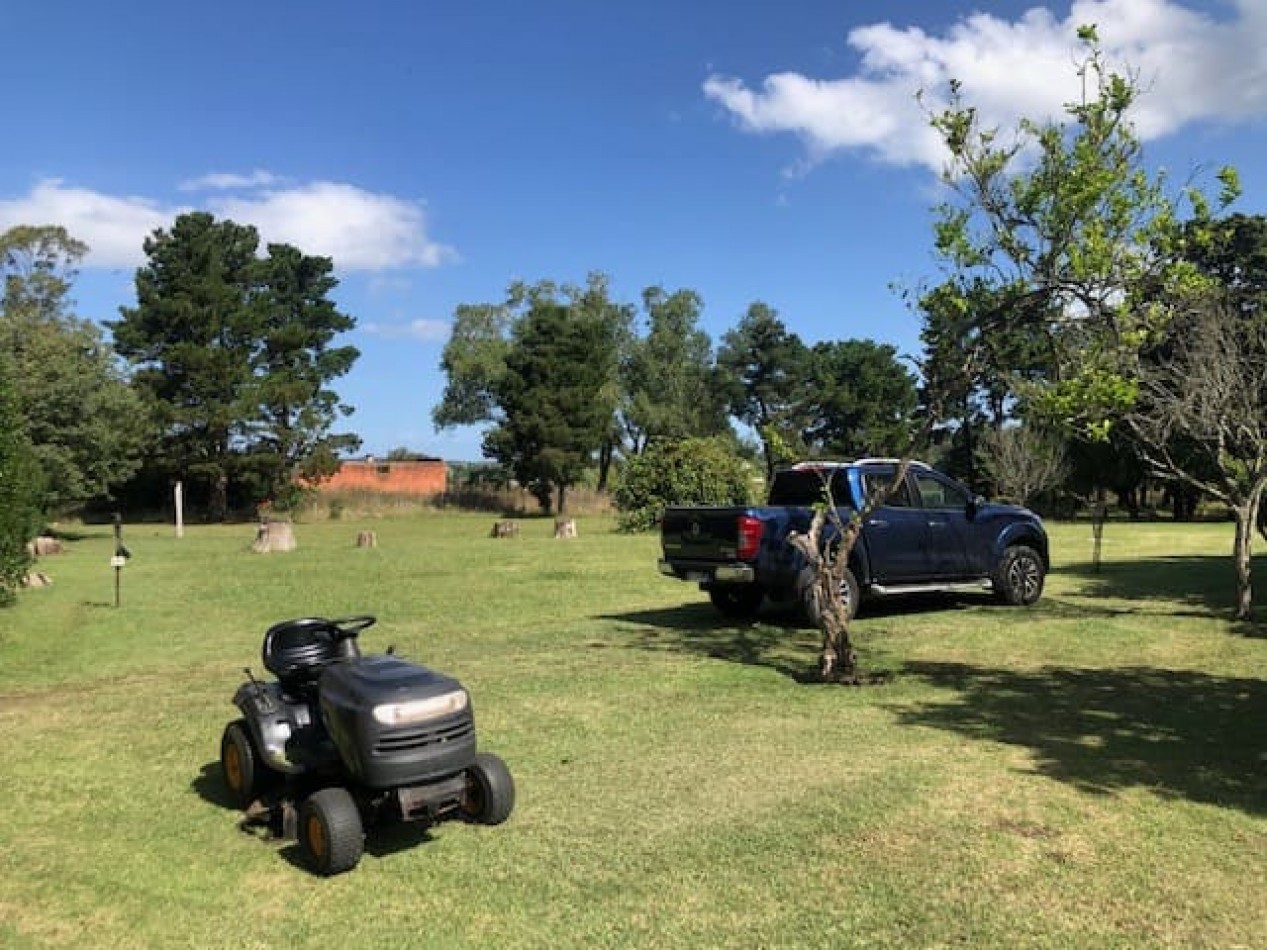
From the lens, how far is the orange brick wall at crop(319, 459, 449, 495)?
56.4 m

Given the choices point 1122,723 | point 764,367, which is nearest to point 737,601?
point 1122,723

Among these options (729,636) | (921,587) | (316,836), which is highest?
(921,587)

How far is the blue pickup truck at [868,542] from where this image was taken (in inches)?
411

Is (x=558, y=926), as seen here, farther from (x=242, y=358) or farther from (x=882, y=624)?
(x=242, y=358)

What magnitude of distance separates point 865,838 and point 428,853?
198cm

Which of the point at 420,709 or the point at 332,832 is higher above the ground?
the point at 420,709

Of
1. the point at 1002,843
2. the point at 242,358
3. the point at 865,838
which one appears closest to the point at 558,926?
the point at 865,838

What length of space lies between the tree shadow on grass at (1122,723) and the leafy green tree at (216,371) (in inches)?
1670

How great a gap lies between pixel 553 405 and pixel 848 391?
31.3 m

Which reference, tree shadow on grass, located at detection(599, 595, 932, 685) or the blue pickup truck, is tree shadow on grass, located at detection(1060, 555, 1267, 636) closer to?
the blue pickup truck

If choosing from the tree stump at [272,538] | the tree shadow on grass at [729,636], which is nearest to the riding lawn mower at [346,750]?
the tree shadow on grass at [729,636]

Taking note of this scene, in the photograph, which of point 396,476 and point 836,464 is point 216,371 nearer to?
point 396,476

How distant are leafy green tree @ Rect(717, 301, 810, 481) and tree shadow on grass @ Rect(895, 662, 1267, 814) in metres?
65.3

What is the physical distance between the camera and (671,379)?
2616 inches
